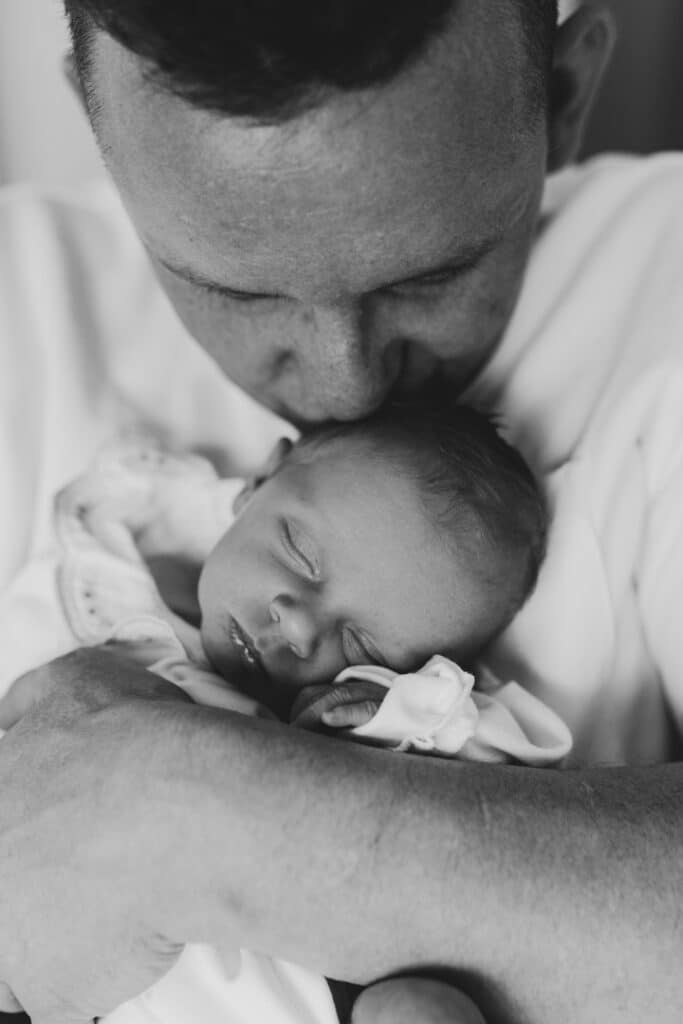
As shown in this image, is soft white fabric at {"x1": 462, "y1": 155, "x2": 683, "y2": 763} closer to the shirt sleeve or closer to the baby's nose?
the shirt sleeve

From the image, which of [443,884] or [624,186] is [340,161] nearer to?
[443,884]

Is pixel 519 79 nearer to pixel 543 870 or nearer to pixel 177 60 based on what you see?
pixel 177 60

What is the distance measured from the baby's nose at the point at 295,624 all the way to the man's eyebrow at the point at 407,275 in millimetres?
331

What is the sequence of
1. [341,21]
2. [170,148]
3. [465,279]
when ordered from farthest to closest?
[465,279], [170,148], [341,21]

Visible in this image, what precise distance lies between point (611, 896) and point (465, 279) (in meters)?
0.65

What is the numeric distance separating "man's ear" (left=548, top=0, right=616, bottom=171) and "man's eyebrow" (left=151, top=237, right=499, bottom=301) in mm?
276

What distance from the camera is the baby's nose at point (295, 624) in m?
1.17

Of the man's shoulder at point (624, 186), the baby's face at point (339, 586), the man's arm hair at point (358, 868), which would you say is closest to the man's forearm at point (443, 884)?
the man's arm hair at point (358, 868)

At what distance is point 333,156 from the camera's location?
36.8 inches

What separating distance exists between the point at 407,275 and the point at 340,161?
17 cm

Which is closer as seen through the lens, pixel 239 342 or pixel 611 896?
pixel 611 896

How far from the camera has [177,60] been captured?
0.90 meters

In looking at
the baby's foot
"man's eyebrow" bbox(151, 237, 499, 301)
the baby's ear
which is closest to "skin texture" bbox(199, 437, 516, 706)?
the baby's ear

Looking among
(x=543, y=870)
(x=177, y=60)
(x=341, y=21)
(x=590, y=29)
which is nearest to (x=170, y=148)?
(x=177, y=60)
